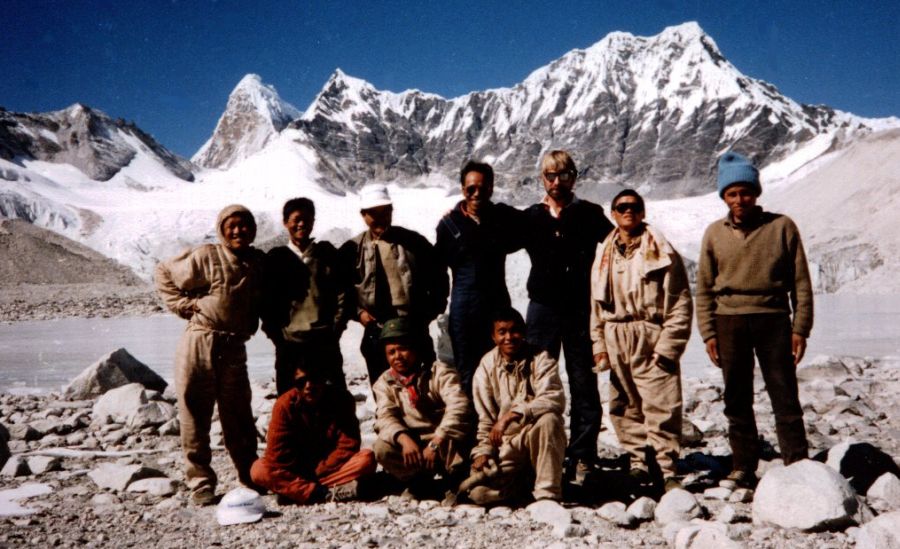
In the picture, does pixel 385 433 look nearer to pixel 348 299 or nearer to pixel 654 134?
pixel 348 299

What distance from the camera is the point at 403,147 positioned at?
153m

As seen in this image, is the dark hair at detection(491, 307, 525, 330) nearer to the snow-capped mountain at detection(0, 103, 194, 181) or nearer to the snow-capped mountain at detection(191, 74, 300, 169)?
the snow-capped mountain at detection(0, 103, 194, 181)

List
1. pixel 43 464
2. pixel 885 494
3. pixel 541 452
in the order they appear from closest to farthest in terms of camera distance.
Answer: pixel 885 494
pixel 541 452
pixel 43 464

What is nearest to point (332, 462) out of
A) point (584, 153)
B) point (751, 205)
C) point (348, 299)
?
point (348, 299)

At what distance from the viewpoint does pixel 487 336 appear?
3912 mm

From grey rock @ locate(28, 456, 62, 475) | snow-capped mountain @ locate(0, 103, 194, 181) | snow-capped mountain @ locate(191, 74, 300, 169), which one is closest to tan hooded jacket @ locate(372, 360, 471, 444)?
grey rock @ locate(28, 456, 62, 475)

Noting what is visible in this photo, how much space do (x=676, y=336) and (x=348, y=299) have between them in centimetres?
175

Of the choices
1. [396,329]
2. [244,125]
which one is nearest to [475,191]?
[396,329]

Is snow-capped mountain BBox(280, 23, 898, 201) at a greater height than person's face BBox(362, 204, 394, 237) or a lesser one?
greater

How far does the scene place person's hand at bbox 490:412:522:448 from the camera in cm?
342

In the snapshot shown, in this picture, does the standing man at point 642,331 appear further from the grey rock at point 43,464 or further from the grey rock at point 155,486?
the grey rock at point 43,464

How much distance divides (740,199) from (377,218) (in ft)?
6.18

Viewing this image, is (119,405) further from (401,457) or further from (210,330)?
(401,457)

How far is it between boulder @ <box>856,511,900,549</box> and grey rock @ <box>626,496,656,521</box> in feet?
2.70
